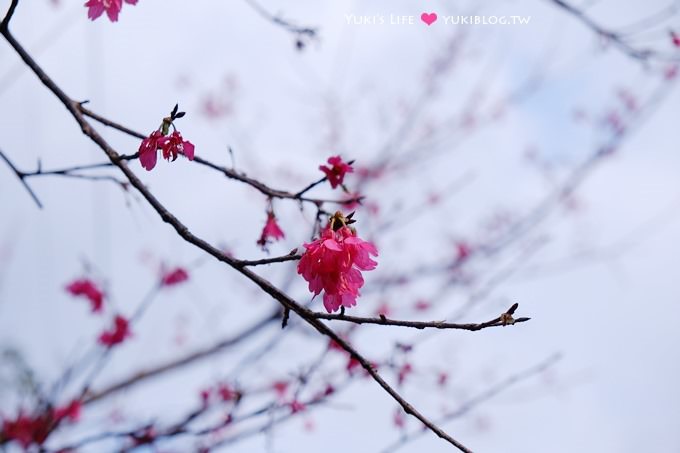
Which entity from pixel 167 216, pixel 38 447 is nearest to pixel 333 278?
pixel 167 216

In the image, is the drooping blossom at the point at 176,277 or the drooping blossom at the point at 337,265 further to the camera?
the drooping blossom at the point at 176,277

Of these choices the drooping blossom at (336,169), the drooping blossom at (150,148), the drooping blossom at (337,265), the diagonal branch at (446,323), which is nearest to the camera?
the diagonal branch at (446,323)

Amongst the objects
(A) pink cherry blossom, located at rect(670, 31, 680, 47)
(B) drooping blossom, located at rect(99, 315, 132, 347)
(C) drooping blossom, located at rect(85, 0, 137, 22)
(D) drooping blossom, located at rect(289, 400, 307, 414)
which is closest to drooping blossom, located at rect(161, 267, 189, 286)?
(B) drooping blossom, located at rect(99, 315, 132, 347)

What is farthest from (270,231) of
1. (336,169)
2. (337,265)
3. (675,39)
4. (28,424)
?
(28,424)

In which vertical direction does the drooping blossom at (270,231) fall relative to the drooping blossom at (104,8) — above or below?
below

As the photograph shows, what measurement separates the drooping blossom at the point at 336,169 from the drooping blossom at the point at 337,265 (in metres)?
0.71

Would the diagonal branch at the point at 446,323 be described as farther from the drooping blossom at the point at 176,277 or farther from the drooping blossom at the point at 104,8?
the drooping blossom at the point at 176,277

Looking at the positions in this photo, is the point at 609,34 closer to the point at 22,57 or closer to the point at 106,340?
the point at 22,57

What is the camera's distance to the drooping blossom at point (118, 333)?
4.41m

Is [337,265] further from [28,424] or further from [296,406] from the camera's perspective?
[28,424]

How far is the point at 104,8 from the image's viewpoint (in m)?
2.14

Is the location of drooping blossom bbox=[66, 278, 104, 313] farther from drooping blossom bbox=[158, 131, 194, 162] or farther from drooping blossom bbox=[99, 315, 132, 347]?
drooping blossom bbox=[158, 131, 194, 162]

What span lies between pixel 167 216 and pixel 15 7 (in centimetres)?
90

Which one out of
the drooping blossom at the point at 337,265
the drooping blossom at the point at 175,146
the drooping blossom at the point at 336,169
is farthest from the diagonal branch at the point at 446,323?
the drooping blossom at the point at 336,169
